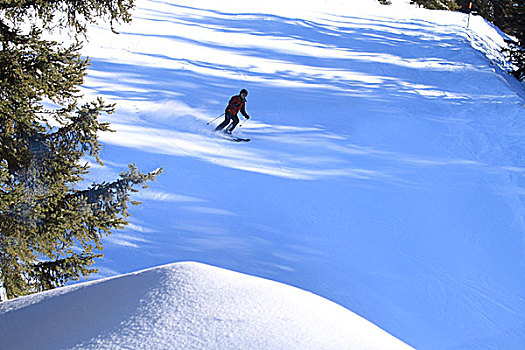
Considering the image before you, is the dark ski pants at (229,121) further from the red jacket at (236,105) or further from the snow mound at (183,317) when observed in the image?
the snow mound at (183,317)

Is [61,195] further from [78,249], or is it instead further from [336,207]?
[336,207]

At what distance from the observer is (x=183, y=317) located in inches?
135

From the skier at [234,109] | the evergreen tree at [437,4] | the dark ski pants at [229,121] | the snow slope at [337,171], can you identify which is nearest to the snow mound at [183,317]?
the snow slope at [337,171]

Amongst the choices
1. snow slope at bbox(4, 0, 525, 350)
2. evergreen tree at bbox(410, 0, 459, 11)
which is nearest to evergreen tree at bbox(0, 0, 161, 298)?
snow slope at bbox(4, 0, 525, 350)

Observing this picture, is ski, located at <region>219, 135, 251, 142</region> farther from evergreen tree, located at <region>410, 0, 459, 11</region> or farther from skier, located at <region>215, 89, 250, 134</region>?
evergreen tree, located at <region>410, 0, 459, 11</region>

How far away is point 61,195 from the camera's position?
5.65 metres

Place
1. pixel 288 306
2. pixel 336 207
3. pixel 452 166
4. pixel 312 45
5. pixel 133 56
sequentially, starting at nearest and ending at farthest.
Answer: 1. pixel 288 306
2. pixel 336 207
3. pixel 452 166
4. pixel 133 56
5. pixel 312 45

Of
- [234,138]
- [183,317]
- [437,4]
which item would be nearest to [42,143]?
[183,317]

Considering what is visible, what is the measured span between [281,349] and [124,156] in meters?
10.0

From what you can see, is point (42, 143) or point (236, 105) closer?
point (42, 143)

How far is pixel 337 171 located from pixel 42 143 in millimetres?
8271

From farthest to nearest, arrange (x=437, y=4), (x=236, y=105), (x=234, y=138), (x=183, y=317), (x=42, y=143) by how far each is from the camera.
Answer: (x=437, y=4), (x=234, y=138), (x=236, y=105), (x=42, y=143), (x=183, y=317)

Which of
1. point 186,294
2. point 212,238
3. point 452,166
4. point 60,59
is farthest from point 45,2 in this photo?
point 452,166

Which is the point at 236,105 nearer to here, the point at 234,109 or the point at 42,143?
the point at 234,109
